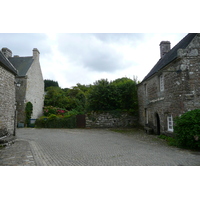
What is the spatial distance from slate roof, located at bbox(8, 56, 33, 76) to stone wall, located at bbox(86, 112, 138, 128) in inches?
382

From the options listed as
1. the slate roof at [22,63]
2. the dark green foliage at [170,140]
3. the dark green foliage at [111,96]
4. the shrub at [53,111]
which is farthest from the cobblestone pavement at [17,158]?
the shrub at [53,111]

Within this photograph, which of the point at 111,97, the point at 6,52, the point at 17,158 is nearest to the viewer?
the point at 17,158

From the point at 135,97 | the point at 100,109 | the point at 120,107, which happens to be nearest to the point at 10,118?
the point at 100,109

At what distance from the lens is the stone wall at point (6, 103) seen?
26.3 feet

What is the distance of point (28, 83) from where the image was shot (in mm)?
19047

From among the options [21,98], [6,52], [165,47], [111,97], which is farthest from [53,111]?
[165,47]

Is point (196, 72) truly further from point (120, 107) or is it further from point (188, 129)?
point (120, 107)

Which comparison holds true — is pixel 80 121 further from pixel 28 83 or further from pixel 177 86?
pixel 177 86

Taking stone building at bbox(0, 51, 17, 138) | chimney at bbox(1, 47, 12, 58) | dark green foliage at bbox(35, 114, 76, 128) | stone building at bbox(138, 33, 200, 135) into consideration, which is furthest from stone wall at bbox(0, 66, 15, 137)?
chimney at bbox(1, 47, 12, 58)

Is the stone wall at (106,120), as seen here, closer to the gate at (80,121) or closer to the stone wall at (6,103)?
the gate at (80,121)

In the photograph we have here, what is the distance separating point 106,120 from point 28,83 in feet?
34.4

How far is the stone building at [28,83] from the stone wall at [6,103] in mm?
9628

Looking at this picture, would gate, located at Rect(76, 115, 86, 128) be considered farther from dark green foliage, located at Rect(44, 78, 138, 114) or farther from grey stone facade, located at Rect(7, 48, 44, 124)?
grey stone facade, located at Rect(7, 48, 44, 124)

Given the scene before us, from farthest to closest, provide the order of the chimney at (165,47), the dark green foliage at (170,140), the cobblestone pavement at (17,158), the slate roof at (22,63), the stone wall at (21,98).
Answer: the slate roof at (22,63)
the stone wall at (21,98)
the chimney at (165,47)
the dark green foliage at (170,140)
the cobblestone pavement at (17,158)
